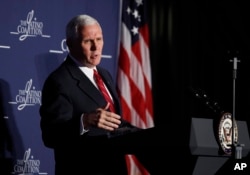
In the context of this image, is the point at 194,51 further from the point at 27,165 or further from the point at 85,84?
the point at 85,84

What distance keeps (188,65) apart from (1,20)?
226cm

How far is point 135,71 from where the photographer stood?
585 cm

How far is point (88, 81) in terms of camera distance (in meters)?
4.00

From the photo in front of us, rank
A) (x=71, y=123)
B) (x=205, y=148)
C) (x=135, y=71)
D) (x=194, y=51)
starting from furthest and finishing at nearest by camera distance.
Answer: (x=194, y=51)
(x=135, y=71)
(x=71, y=123)
(x=205, y=148)

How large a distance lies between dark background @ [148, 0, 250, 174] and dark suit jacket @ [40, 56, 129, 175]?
8.14ft

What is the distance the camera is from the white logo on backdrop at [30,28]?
4934 millimetres

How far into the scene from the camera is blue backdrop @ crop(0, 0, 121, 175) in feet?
15.8

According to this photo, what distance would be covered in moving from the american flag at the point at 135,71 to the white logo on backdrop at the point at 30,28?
3.18 ft

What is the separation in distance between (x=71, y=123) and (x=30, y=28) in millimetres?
1538

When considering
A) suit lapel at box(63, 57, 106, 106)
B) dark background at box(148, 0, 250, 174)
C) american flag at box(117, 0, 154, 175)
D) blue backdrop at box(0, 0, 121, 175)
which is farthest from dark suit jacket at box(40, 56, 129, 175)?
dark background at box(148, 0, 250, 174)

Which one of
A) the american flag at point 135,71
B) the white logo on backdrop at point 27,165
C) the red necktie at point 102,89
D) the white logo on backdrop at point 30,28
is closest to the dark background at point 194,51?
the american flag at point 135,71

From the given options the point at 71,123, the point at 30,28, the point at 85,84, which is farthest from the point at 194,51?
the point at 71,123

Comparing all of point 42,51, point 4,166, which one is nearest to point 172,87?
point 42,51

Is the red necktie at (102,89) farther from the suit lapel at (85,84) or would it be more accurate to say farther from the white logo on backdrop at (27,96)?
the white logo on backdrop at (27,96)
